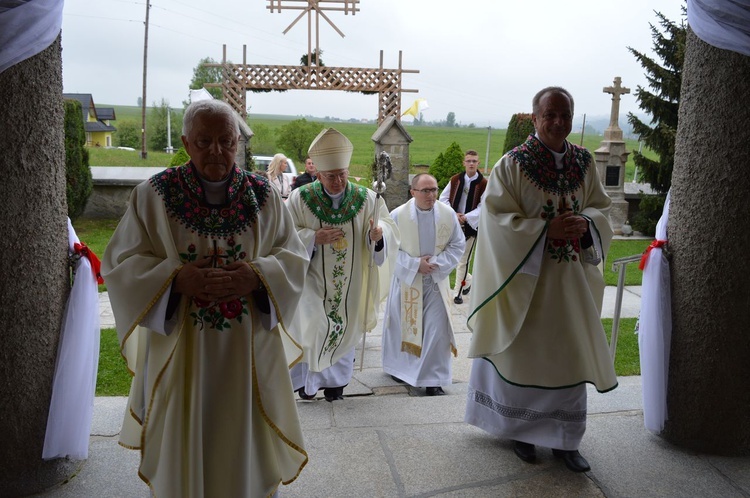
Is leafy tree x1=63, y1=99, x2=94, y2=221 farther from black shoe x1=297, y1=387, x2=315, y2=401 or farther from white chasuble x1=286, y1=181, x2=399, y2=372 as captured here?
black shoe x1=297, y1=387, x2=315, y2=401

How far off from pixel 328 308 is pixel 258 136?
26670mm

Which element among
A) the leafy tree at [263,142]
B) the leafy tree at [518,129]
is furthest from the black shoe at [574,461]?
the leafy tree at [263,142]

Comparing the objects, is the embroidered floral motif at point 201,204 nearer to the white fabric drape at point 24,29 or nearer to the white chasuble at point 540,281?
the white fabric drape at point 24,29

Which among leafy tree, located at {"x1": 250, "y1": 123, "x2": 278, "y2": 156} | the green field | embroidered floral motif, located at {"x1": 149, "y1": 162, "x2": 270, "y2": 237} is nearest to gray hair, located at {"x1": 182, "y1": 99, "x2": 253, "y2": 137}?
embroidered floral motif, located at {"x1": 149, "y1": 162, "x2": 270, "y2": 237}

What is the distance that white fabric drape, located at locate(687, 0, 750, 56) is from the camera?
353cm

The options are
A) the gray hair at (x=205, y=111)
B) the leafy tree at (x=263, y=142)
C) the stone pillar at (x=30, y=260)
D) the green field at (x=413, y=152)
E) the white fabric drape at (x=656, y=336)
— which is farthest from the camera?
the leafy tree at (x=263, y=142)

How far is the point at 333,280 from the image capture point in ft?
17.5

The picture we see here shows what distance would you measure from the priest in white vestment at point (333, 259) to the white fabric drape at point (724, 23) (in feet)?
8.31

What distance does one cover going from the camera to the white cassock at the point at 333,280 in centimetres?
520

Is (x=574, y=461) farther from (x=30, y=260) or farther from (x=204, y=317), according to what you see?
(x=30, y=260)

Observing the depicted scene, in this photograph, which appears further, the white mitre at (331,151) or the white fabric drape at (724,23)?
the white mitre at (331,151)

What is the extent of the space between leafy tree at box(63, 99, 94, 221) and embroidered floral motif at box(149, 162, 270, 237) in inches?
400

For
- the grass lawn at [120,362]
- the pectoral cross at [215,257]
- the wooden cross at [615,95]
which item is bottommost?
the grass lawn at [120,362]

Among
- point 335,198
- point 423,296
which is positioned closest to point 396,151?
point 423,296
